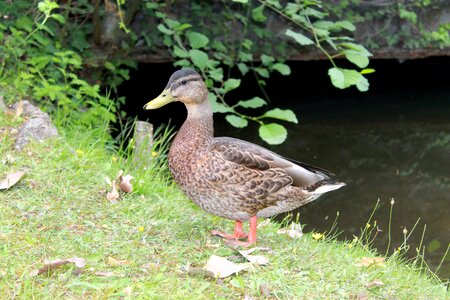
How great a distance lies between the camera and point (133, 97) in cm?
1025

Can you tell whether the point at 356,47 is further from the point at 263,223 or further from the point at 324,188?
the point at 263,223

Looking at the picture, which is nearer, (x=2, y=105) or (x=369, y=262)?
(x=369, y=262)

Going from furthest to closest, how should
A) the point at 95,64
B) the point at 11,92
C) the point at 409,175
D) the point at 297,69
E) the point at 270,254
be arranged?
the point at 297,69 < the point at 409,175 < the point at 95,64 < the point at 11,92 < the point at 270,254

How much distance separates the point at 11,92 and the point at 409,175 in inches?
170

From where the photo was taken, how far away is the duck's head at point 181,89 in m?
4.18

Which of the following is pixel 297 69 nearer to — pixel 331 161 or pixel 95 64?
pixel 331 161

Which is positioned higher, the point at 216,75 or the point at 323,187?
the point at 216,75

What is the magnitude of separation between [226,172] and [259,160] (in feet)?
0.71

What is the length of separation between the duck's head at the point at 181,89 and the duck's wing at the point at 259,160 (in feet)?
0.96

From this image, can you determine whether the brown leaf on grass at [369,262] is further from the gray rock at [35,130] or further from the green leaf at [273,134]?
the gray rock at [35,130]

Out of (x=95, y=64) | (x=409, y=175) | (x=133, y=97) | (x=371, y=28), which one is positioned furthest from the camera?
(x=133, y=97)

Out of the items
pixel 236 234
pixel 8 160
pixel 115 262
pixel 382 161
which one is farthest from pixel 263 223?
Answer: pixel 382 161

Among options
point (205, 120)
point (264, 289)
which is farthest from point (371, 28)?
point (264, 289)

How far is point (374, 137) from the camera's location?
9352 mm
